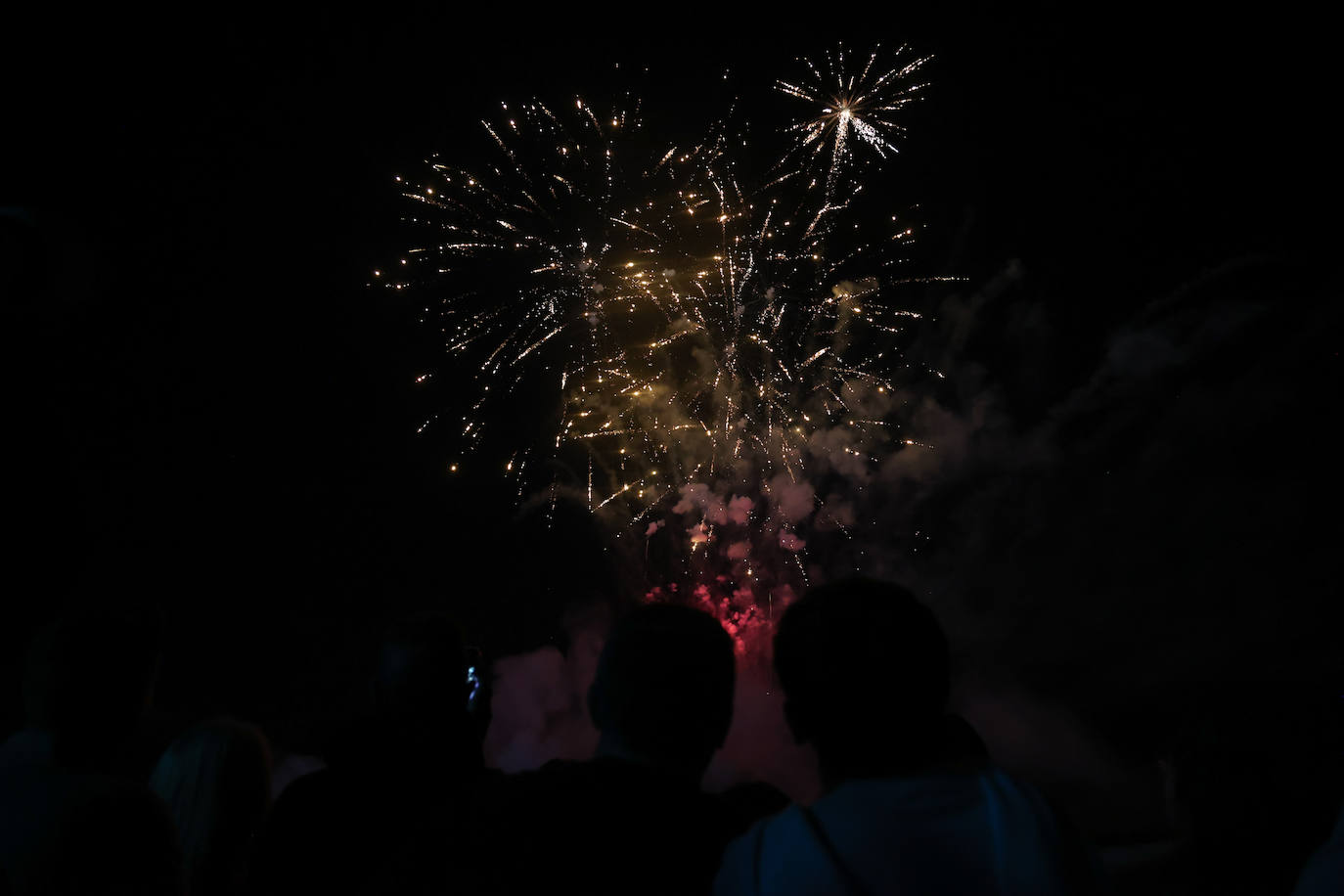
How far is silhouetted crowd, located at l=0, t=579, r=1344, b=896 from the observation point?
4.32 feet

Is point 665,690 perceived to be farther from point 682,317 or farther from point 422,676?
point 682,317

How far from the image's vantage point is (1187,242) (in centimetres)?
1159

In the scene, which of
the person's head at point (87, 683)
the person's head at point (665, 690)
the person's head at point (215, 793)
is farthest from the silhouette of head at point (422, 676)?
the person's head at point (665, 690)

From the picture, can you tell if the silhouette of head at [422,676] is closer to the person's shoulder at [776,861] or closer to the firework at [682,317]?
the person's shoulder at [776,861]

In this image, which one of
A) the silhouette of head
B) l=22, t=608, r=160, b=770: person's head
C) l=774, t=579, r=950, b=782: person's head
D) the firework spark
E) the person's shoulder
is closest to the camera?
the person's shoulder

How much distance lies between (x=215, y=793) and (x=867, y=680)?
208 cm

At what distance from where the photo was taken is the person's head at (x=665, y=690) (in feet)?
5.36

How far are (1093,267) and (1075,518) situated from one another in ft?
12.1

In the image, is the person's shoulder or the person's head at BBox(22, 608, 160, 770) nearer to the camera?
the person's shoulder

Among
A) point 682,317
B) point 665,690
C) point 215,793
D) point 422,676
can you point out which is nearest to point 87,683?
point 215,793

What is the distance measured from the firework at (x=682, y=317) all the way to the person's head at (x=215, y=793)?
7090 millimetres

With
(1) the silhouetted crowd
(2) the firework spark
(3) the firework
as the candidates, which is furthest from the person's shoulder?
(2) the firework spark

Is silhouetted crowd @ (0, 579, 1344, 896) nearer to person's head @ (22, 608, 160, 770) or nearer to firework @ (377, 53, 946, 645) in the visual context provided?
person's head @ (22, 608, 160, 770)

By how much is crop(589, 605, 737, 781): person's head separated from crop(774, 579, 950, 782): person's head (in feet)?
0.64
